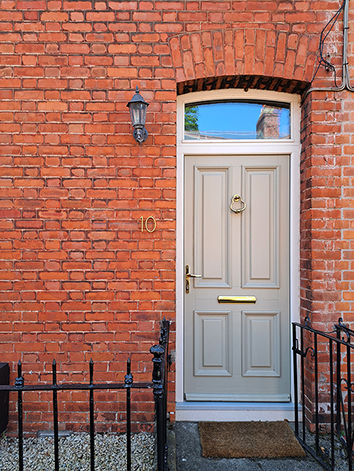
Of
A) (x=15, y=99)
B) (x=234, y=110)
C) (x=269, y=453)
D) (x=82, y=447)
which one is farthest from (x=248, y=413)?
(x=15, y=99)

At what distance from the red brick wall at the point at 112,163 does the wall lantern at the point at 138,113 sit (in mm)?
153

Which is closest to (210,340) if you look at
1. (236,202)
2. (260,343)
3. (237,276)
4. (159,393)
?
(260,343)

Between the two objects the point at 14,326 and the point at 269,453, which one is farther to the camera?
the point at 14,326

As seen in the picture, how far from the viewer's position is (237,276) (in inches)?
137

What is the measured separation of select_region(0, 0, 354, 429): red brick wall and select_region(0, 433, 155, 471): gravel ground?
18cm

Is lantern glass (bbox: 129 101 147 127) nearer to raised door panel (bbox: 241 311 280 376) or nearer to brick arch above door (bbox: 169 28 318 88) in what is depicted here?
brick arch above door (bbox: 169 28 318 88)

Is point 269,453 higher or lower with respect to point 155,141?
lower

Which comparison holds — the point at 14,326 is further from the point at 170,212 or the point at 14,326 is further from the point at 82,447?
the point at 170,212

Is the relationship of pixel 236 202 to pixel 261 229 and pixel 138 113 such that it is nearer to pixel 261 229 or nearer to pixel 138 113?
pixel 261 229

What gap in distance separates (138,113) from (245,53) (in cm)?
111

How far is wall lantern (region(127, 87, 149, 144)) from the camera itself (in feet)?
9.78

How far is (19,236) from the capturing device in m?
3.20

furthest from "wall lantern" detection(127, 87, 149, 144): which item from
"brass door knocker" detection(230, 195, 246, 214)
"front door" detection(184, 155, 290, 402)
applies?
"brass door knocker" detection(230, 195, 246, 214)

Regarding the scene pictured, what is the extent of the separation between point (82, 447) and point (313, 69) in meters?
3.79
